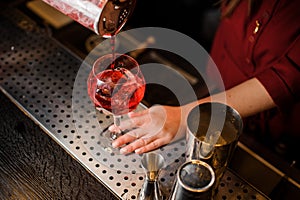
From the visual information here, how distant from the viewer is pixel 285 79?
1.38m

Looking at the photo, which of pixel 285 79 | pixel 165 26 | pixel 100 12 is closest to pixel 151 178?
pixel 100 12

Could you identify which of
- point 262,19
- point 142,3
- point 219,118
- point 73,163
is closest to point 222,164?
point 219,118

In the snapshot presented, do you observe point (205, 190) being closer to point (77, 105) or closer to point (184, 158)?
point (184, 158)

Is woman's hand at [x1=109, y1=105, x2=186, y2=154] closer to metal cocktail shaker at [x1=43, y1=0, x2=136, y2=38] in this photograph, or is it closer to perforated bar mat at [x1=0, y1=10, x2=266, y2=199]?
perforated bar mat at [x1=0, y1=10, x2=266, y2=199]

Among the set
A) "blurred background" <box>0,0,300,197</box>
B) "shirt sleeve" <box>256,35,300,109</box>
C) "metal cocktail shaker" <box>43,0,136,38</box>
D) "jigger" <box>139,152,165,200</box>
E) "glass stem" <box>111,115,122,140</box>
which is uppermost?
"metal cocktail shaker" <box>43,0,136,38</box>

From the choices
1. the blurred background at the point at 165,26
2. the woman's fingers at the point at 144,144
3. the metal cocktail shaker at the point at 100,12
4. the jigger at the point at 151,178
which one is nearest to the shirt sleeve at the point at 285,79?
the blurred background at the point at 165,26

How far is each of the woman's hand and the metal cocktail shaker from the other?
14.9 inches

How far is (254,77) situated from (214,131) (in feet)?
1.42

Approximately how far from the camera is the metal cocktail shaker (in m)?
0.89

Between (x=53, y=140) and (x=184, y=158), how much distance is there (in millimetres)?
404

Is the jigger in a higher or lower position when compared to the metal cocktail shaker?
lower

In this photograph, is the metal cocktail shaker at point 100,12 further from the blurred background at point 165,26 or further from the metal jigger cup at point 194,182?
the blurred background at point 165,26

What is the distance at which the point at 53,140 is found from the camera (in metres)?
1.25

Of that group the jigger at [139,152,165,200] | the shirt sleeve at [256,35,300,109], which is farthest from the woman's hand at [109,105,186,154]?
the shirt sleeve at [256,35,300,109]
